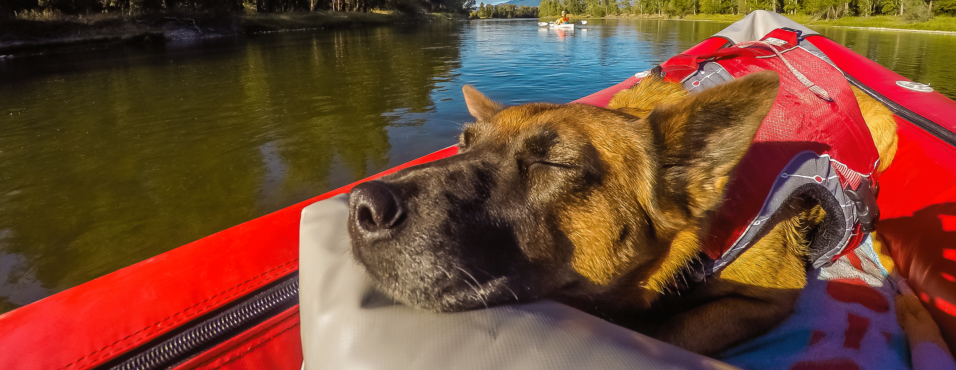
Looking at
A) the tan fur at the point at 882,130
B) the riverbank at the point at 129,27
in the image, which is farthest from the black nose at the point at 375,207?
the riverbank at the point at 129,27

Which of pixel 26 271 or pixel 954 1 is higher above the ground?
pixel 954 1

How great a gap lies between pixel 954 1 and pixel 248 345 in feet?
268

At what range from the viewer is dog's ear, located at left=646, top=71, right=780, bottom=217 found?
79.4 inches

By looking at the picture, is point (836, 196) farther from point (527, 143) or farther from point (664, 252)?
point (527, 143)

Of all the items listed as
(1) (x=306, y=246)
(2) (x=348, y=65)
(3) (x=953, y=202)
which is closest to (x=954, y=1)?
(2) (x=348, y=65)

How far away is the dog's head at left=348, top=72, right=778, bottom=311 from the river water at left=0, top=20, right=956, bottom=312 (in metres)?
5.97

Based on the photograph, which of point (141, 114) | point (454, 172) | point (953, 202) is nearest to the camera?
point (454, 172)

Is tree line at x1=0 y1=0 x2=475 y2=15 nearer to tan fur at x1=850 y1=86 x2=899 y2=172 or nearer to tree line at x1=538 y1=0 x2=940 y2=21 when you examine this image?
tan fur at x1=850 y1=86 x2=899 y2=172

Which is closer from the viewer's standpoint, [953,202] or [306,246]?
[306,246]

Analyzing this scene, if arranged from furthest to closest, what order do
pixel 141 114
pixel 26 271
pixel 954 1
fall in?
pixel 954 1
pixel 141 114
pixel 26 271

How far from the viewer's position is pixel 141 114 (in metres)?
13.4

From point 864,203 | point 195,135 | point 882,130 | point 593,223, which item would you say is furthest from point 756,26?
point 195,135

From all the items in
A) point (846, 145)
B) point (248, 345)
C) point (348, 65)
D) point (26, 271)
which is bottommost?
point (26, 271)

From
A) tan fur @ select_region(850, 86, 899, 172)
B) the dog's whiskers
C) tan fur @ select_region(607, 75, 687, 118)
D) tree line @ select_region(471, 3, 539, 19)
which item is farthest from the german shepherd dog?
tree line @ select_region(471, 3, 539, 19)
